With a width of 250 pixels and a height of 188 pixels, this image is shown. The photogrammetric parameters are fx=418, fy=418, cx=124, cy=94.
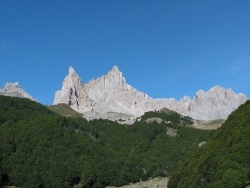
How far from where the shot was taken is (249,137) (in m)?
115

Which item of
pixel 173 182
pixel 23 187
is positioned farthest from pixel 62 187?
pixel 173 182

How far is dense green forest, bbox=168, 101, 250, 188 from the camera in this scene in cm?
10825

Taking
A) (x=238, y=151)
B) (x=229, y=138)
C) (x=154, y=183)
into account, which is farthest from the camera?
(x=154, y=183)

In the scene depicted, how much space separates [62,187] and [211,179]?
99934mm

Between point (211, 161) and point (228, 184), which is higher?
point (211, 161)

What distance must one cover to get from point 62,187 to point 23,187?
59.3ft

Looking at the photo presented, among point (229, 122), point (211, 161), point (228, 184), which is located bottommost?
point (228, 184)

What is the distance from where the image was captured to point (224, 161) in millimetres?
114375

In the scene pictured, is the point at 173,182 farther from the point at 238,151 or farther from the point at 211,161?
the point at 238,151

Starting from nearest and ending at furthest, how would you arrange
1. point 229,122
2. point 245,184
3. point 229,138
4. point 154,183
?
point 245,184
point 229,138
point 229,122
point 154,183

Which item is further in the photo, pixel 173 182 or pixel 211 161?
pixel 173 182

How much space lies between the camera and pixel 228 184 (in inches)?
4188

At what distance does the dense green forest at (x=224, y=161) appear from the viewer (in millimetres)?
108250

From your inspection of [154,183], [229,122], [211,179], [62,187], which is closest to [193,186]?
[211,179]
